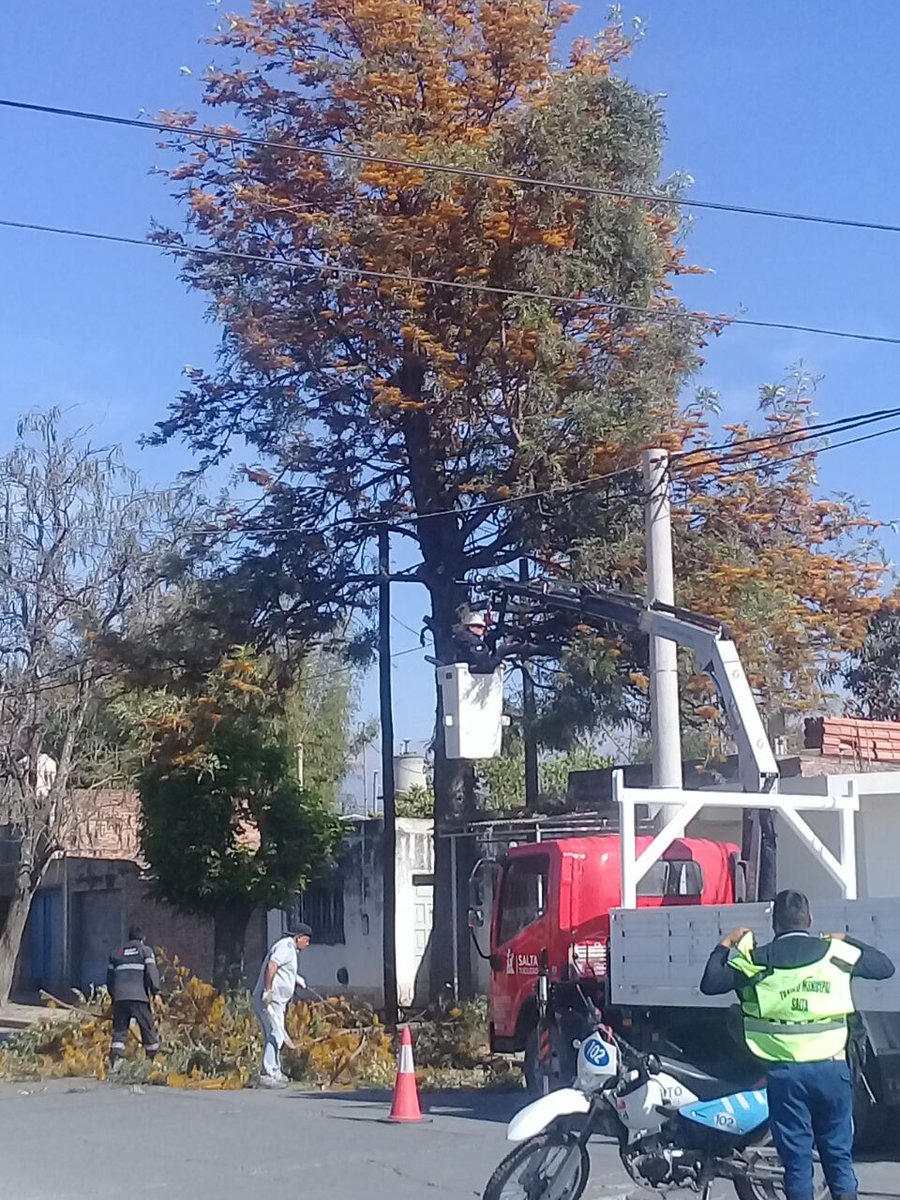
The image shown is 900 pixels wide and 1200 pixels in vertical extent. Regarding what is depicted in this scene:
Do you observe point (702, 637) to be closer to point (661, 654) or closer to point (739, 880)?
point (661, 654)

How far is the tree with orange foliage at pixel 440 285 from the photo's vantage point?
831 inches

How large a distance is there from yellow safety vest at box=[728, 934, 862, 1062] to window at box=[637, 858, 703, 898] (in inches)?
315

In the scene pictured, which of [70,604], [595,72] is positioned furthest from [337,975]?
[595,72]

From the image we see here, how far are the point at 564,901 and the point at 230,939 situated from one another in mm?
10832

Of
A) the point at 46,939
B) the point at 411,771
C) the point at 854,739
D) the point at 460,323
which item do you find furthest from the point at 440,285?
the point at 411,771

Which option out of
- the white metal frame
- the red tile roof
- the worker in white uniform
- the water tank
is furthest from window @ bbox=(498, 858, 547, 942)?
the water tank

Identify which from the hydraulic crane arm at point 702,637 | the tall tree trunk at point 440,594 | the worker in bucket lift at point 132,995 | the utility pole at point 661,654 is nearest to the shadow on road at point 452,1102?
the worker in bucket lift at point 132,995

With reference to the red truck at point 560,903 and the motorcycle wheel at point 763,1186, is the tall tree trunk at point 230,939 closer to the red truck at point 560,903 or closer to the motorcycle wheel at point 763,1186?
the red truck at point 560,903

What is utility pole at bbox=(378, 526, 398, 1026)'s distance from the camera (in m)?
23.8

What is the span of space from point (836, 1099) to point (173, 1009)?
1425cm

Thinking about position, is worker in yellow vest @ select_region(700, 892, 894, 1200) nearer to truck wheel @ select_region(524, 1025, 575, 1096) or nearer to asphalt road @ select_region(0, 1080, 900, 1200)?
asphalt road @ select_region(0, 1080, 900, 1200)

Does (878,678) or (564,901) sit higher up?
(878,678)

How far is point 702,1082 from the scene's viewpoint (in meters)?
9.14

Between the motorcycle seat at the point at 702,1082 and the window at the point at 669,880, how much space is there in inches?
270
